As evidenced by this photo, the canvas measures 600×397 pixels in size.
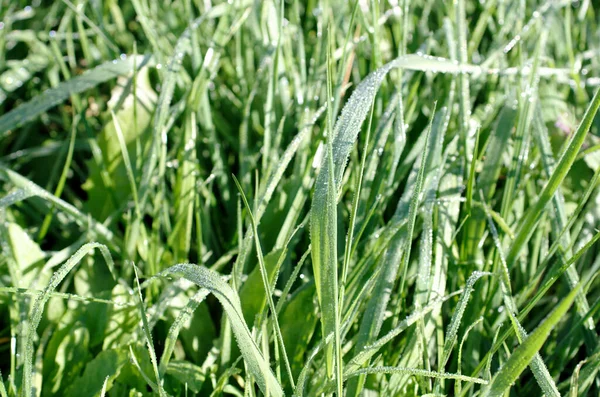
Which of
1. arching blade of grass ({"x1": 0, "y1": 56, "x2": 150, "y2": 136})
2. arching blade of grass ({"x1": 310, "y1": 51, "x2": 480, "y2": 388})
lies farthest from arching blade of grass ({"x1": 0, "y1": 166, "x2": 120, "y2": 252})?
arching blade of grass ({"x1": 310, "y1": 51, "x2": 480, "y2": 388})

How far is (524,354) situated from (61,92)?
2.98 ft

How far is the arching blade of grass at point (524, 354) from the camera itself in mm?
564

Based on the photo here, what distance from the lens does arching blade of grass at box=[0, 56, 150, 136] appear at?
1117 mm

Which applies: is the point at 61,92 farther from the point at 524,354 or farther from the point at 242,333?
the point at 524,354

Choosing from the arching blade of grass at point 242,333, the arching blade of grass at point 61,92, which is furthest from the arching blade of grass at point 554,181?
the arching blade of grass at point 61,92

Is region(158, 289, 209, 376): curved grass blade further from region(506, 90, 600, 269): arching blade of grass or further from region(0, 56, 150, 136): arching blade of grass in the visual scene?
region(0, 56, 150, 136): arching blade of grass

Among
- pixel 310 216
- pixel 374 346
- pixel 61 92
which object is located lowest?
pixel 374 346

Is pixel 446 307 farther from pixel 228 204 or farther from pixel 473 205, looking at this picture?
pixel 228 204

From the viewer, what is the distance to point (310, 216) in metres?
0.75

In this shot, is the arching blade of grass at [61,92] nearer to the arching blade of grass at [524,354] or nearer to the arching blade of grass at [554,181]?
the arching blade of grass at [554,181]

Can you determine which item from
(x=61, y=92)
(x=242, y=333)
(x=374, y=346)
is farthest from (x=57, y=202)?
(x=374, y=346)

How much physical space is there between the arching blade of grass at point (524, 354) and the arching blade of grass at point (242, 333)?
24 cm

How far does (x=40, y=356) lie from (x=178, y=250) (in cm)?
25

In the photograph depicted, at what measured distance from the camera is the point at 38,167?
1270 mm
